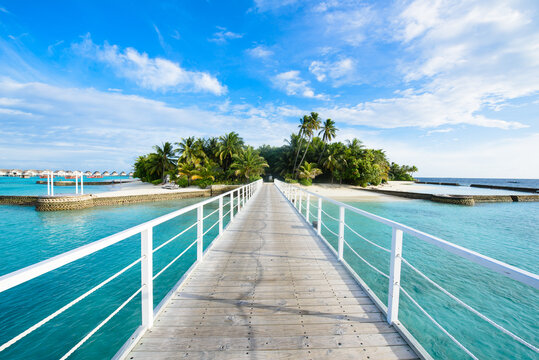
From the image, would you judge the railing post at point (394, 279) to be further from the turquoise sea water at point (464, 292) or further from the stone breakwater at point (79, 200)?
the stone breakwater at point (79, 200)

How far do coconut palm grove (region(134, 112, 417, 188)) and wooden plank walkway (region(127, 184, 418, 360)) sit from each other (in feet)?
85.5

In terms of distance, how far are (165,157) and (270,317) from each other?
117ft

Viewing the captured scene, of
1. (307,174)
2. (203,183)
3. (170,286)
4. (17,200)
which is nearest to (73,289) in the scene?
(170,286)

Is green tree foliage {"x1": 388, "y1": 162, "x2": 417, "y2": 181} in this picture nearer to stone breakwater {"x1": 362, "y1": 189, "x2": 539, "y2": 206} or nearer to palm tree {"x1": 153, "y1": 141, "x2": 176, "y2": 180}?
stone breakwater {"x1": 362, "y1": 189, "x2": 539, "y2": 206}

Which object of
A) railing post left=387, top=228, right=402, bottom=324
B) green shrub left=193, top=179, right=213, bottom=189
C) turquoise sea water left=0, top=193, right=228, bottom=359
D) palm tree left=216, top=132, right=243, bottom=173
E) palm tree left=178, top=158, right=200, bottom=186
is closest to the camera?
railing post left=387, top=228, right=402, bottom=324

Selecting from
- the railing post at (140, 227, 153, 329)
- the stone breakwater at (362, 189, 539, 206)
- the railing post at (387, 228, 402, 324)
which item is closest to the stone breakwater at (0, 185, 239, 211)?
the railing post at (140, 227, 153, 329)

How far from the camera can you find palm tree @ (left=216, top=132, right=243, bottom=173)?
108ft

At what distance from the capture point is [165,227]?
37.1 ft

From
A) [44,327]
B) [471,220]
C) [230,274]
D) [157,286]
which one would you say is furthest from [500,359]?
[471,220]

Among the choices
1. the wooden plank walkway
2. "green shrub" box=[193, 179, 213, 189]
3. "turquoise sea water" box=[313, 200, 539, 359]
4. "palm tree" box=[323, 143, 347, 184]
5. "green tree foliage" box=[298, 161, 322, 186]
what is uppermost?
"palm tree" box=[323, 143, 347, 184]

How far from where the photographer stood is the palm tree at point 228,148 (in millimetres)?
33062

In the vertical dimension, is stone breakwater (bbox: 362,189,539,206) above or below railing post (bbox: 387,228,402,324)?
below

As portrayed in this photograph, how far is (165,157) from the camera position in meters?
34.0

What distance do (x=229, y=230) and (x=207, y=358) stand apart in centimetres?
412
